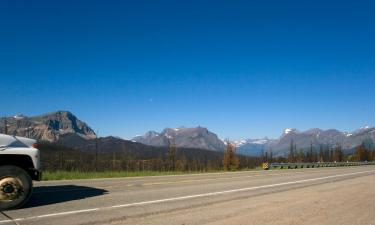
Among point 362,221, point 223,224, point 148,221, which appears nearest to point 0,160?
point 148,221

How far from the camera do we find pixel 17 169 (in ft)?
31.4

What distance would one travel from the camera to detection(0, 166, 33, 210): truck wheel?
922 cm

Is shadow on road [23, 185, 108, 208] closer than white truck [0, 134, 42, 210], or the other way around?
white truck [0, 134, 42, 210]

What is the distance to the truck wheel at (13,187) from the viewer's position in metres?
9.22

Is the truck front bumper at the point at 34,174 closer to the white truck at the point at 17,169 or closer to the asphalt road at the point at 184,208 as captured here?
the white truck at the point at 17,169

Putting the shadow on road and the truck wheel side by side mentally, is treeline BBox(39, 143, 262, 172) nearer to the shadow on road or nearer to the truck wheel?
the shadow on road

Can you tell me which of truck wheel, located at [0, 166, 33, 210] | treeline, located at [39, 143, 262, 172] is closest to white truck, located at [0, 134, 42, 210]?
truck wheel, located at [0, 166, 33, 210]

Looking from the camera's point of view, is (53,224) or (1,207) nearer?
(53,224)

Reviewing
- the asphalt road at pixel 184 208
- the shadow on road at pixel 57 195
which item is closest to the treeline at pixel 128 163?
the shadow on road at pixel 57 195

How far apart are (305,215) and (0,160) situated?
255 inches

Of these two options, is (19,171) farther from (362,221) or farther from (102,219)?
(362,221)

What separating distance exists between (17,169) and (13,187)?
14.9 inches

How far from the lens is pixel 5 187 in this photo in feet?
30.6

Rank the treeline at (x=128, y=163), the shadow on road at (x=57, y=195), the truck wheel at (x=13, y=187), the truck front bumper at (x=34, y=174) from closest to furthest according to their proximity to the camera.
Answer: the truck wheel at (x=13, y=187), the truck front bumper at (x=34, y=174), the shadow on road at (x=57, y=195), the treeline at (x=128, y=163)
